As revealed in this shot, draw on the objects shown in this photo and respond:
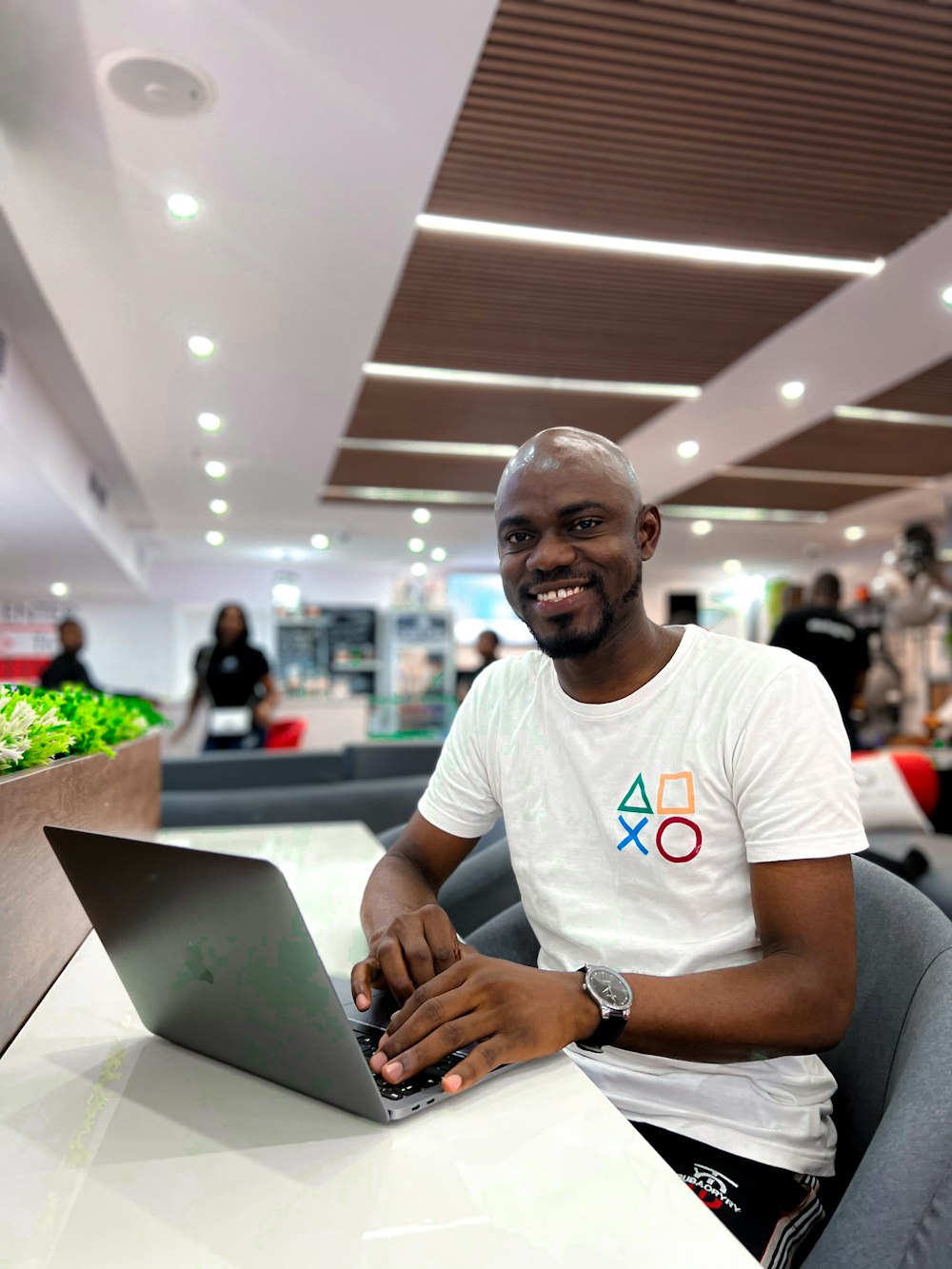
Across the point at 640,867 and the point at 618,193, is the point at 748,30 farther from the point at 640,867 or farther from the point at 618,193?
the point at 640,867

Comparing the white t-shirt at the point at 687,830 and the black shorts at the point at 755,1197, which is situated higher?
the white t-shirt at the point at 687,830

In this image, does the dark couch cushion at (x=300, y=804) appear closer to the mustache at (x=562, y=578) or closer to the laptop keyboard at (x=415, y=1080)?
the mustache at (x=562, y=578)

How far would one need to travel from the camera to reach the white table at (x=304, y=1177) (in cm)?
59

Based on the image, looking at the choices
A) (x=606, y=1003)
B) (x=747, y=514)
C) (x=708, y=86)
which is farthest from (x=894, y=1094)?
(x=747, y=514)

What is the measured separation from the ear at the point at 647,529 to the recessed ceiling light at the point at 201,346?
3695 mm

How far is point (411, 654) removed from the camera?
12508mm

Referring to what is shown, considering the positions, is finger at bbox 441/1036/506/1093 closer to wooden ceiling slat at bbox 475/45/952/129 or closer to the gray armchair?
the gray armchair

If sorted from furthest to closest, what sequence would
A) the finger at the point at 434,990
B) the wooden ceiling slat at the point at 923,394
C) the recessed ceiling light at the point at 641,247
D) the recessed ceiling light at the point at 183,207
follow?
1. the wooden ceiling slat at the point at 923,394
2. the recessed ceiling light at the point at 641,247
3. the recessed ceiling light at the point at 183,207
4. the finger at the point at 434,990

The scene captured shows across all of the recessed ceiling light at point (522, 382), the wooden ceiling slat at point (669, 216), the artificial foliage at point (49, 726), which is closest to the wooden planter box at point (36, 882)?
the artificial foliage at point (49, 726)

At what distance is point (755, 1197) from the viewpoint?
939 mm

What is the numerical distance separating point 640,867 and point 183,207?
301cm

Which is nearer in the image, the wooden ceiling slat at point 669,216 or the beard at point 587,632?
the beard at point 587,632

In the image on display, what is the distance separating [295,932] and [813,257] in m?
3.99

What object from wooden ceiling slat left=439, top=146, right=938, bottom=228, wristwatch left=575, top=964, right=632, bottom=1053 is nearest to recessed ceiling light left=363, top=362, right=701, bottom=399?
wooden ceiling slat left=439, top=146, right=938, bottom=228
